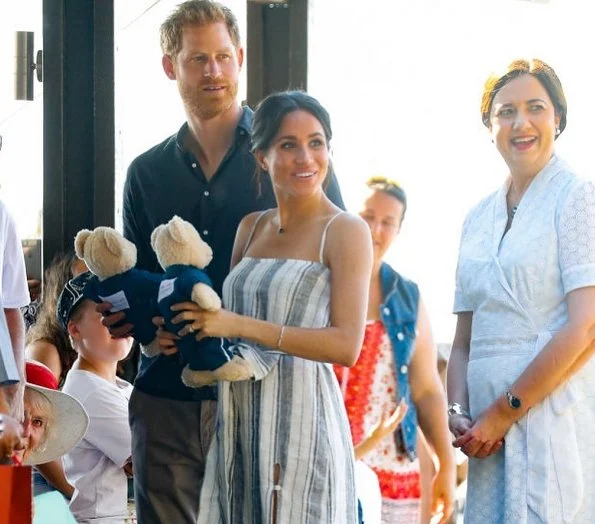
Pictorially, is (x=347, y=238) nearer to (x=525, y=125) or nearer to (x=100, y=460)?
(x=525, y=125)

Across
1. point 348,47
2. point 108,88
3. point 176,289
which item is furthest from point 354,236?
point 348,47

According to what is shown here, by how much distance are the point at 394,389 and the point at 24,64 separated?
1.75m

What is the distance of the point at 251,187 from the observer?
9.96ft

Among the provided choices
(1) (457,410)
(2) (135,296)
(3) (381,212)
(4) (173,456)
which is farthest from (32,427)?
(3) (381,212)

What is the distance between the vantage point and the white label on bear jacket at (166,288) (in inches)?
103

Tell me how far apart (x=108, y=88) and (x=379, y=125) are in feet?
5.05

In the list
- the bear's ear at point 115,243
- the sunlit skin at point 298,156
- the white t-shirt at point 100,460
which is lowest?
the white t-shirt at point 100,460

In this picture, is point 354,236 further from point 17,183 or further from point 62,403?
point 17,183

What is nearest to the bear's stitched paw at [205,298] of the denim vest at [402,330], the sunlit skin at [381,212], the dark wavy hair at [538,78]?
the dark wavy hair at [538,78]

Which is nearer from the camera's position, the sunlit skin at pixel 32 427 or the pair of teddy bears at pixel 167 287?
the pair of teddy bears at pixel 167 287

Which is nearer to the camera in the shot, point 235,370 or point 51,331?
point 235,370

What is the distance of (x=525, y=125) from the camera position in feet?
9.48

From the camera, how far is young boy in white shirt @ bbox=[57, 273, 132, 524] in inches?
143

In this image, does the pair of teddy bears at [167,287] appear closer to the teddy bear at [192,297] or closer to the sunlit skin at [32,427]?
the teddy bear at [192,297]
